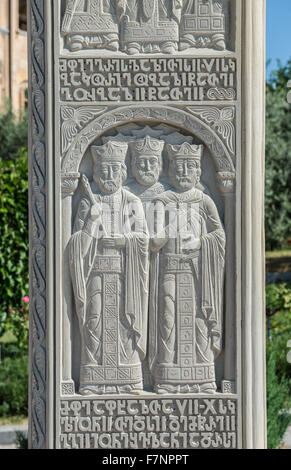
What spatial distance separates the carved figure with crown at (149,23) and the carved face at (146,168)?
50 cm

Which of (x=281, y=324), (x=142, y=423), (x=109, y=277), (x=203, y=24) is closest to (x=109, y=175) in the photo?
(x=109, y=277)

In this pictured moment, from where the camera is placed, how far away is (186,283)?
3.00m

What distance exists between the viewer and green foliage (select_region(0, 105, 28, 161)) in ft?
46.2

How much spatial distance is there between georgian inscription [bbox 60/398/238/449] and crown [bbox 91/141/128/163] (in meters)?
1.13

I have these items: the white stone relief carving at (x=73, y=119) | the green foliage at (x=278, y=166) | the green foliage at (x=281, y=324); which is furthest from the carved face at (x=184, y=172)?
the green foliage at (x=278, y=166)

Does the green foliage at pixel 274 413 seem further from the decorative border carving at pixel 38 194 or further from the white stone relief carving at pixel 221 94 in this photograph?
the white stone relief carving at pixel 221 94

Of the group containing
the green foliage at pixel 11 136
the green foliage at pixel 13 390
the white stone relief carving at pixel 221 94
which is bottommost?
the green foliage at pixel 13 390

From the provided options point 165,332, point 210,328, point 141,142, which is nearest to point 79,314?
point 165,332

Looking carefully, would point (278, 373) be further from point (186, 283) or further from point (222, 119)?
point (222, 119)

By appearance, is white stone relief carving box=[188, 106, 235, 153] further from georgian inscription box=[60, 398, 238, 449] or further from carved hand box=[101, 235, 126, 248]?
georgian inscription box=[60, 398, 238, 449]

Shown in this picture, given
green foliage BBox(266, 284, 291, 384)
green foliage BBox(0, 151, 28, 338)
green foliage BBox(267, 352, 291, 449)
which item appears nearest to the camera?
green foliage BBox(267, 352, 291, 449)

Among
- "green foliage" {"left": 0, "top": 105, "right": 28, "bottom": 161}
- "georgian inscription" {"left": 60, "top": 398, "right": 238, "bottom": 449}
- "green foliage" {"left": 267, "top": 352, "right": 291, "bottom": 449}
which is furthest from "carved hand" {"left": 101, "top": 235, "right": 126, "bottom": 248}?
"green foliage" {"left": 0, "top": 105, "right": 28, "bottom": 161}

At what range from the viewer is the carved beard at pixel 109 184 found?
2.97m

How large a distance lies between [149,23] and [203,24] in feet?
0.83
